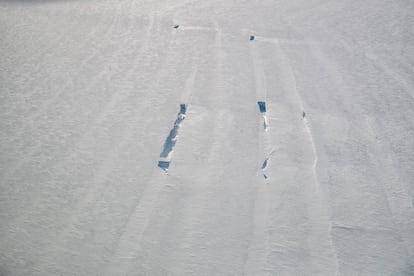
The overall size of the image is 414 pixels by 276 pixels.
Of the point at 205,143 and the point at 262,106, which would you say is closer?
the point at 205,143

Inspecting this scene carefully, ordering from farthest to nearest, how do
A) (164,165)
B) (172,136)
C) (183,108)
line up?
(183,108) → (172,136) → (164,165)

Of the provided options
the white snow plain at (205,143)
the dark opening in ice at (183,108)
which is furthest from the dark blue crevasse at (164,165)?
the dark opening in ice at (183,108)

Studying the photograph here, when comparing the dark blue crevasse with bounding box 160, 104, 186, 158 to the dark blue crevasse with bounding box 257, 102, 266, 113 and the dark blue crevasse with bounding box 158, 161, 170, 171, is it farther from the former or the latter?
the dark blue crevasse with bounding box 257, 102, 266, 113

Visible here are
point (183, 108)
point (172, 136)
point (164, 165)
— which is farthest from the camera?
point (183, 108)

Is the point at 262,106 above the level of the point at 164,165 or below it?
above

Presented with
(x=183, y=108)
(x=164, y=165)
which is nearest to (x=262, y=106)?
(x=183, y=108)

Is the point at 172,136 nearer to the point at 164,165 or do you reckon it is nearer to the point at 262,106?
the point at 164,165

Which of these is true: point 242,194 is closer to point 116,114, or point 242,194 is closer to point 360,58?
point 116,114

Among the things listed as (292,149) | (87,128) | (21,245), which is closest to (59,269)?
(21,245)

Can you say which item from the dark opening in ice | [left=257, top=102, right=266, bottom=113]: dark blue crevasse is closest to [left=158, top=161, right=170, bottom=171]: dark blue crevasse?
the dark opening in ice
